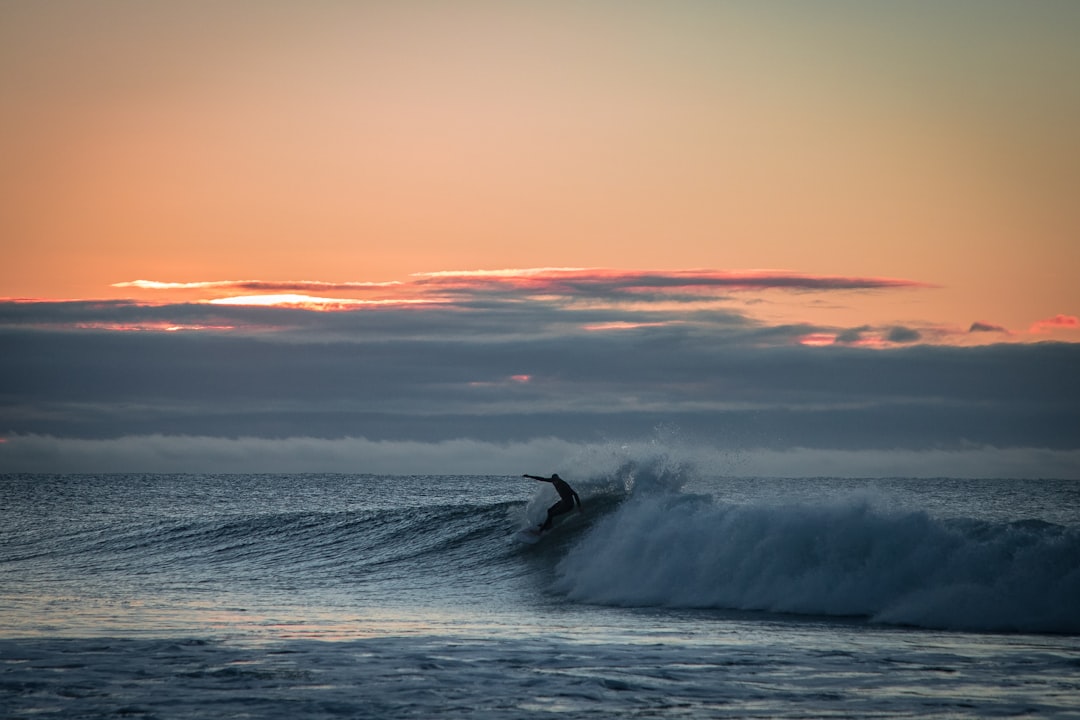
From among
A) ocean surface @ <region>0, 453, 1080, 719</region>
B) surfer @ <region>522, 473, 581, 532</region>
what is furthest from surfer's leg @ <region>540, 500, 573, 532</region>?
ocean surface @ <region>0, 453, 1080, 719</region>

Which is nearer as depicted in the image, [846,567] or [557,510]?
[846,567]

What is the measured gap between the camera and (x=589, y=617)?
16.2 m

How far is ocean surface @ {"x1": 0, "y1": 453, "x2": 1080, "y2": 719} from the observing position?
997cm

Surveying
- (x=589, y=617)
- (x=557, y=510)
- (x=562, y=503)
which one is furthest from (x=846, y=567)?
(x=557, y=510)

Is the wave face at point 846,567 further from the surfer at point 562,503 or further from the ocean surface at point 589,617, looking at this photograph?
the surfer at point 562,503

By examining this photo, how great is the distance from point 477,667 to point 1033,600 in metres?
8.97

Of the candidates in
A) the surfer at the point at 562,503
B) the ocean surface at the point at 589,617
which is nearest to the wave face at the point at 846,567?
the ocean surface at the point at 589,617

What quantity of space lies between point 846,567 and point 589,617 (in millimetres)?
4665

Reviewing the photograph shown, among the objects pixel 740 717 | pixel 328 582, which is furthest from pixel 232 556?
pixel 740 717

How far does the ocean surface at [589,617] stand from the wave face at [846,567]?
0.13ft

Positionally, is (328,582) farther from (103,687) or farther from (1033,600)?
(1033,600)

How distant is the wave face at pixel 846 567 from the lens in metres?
15.4

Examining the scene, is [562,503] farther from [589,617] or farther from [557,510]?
[589,617]

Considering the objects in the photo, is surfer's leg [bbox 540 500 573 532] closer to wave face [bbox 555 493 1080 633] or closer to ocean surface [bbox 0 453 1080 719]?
ocean surface [bbox 0 453 1080 719]
